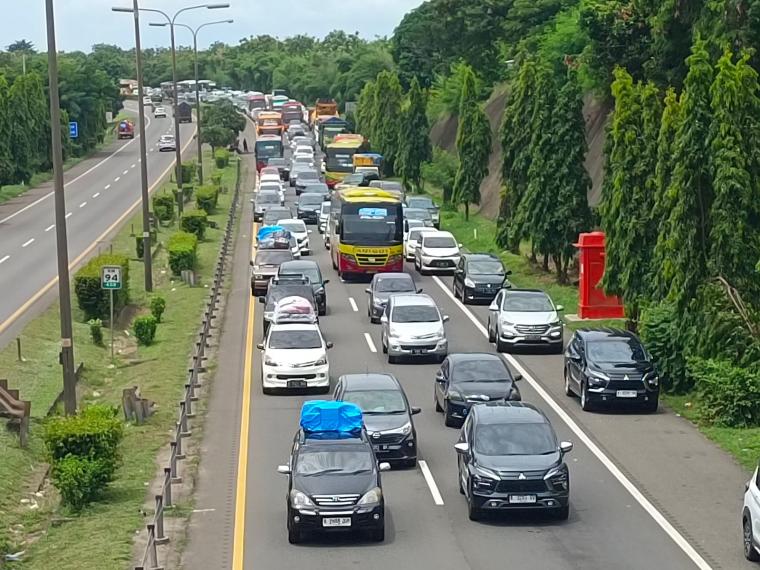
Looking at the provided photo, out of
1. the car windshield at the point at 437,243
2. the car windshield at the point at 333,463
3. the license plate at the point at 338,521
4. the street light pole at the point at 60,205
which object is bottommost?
the car windshield at the point at 437,243

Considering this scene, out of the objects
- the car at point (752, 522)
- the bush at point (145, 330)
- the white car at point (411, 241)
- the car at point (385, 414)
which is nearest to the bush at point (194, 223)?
the white car at point (411, 241)

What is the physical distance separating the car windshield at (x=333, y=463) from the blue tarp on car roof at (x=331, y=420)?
116 centimetres

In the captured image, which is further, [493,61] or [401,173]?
[493,61]

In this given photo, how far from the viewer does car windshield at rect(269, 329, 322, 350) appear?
33812 mm

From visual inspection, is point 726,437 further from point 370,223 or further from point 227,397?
point 370,223

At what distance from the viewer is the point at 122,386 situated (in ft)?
116

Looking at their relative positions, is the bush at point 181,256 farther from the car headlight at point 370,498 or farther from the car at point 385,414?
A: the car headlight at point 370,498

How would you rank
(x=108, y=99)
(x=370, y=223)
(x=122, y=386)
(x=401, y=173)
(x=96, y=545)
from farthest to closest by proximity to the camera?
1. (x=108, y=99)
2. (x=401, y=173)
3. (x=370, y=223)
4. (x=122, y=386)
5. (x=96, y=545)

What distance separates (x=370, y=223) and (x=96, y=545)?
32820mm

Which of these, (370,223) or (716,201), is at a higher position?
(716,201)

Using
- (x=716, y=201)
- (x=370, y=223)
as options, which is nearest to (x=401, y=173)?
(x=370, y=223)

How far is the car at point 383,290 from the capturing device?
4406cm

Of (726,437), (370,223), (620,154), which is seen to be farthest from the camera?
(370,223)

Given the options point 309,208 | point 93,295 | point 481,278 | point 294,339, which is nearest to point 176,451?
point 294,339
